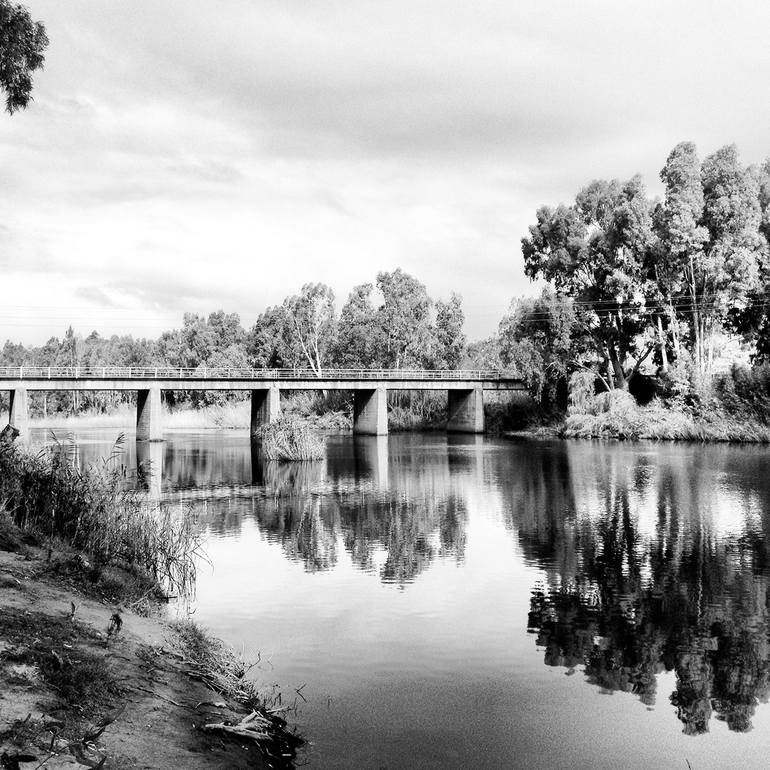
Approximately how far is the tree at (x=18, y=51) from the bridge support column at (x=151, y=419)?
52.5m

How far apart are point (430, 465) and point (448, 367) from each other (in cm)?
5354

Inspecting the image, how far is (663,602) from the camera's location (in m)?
14.0

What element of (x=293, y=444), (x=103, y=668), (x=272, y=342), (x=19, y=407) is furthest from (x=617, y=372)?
(x=103, y=668)

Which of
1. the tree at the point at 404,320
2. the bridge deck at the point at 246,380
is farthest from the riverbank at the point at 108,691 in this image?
the tree at the point at 404,320

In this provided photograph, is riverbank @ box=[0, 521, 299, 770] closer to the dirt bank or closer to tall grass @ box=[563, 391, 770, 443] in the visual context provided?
the dirt bank

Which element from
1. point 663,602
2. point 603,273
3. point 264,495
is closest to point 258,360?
point 603,273

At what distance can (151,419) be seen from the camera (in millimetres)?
66000

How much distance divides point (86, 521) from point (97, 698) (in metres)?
8.34

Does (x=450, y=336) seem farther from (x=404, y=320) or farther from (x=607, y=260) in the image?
(x=607, y=260)

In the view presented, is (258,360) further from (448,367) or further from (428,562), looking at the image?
(428,562)

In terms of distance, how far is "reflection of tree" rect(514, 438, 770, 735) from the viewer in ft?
33.6

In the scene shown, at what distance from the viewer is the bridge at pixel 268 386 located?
65562mm

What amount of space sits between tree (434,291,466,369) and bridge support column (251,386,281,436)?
1074 inches

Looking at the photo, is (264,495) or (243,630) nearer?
(243,630)
